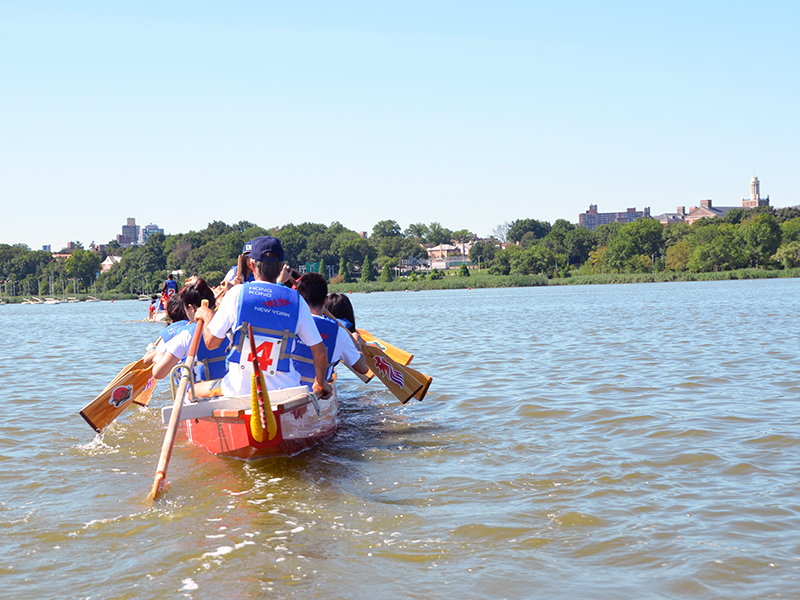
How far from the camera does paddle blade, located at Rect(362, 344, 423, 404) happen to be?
9742 millimetres

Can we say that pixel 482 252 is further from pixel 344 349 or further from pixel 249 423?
pixel 249 423

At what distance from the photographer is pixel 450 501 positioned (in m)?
5.86

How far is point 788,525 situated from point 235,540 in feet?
12.8

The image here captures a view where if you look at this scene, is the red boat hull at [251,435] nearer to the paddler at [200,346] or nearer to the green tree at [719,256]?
the paddler at [200,346]

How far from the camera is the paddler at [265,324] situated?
6020 mm

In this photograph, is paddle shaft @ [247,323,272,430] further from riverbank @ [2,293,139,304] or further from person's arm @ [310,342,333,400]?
riverbank @ [2,293,139,304]

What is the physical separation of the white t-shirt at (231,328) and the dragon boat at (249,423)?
96mm

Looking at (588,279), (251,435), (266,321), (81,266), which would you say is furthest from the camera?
(81,266)

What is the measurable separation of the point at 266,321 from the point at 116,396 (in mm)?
3264

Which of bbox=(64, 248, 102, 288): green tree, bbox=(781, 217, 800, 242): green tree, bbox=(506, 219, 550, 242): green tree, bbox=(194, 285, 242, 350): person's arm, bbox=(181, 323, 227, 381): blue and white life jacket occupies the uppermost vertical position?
bbox=(506, 219, 550, 242): green tree

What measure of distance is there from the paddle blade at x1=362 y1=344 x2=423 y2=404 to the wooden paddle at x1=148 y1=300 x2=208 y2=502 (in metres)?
3.45

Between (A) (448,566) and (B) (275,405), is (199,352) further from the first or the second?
(A) (448,566)


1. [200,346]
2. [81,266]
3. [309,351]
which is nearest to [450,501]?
[309,351]

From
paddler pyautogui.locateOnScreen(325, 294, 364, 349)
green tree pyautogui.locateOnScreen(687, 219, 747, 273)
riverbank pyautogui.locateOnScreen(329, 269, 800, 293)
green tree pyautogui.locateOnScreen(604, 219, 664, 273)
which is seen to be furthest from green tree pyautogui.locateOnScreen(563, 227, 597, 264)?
paddler pyautogui.locateOnScreen(325, 294, 364, 349)
